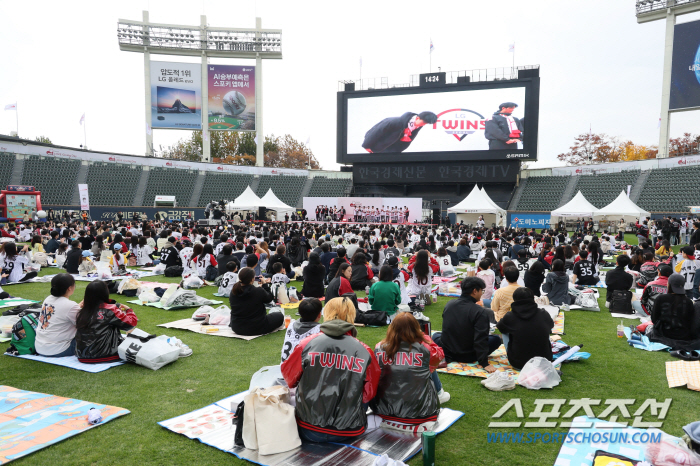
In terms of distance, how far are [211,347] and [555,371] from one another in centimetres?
436

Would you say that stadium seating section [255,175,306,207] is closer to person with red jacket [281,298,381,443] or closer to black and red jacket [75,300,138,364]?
black and red jacket [75,300,138,364]

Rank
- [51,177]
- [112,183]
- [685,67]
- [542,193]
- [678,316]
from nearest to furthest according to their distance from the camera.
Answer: [678,316]
[685,67]
[51,177]
[542,193]
[112,183]

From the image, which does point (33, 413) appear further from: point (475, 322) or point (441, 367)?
point (475, 322)

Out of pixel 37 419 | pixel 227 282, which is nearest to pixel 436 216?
pixel 227 282

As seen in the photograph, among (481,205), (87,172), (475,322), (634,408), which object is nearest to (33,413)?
(475,322)

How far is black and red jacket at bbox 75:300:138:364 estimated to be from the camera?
5379 mm

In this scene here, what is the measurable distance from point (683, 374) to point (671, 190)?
30.0 meters

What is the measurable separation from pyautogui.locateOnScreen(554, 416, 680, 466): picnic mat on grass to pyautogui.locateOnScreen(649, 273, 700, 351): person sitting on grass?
→ 8.96 ft

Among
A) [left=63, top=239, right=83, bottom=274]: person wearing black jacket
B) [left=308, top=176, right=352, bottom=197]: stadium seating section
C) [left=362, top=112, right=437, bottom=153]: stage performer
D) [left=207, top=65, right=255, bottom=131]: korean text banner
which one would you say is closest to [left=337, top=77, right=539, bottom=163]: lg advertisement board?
[left=362, top=112, right=437, bottom=153]: stage performer

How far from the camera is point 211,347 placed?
20.7 feet

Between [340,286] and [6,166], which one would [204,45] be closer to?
[6,166]

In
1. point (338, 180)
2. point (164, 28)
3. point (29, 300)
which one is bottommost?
point (29, 300)

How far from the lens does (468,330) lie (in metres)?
5.48

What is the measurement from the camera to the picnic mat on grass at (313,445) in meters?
3.41
